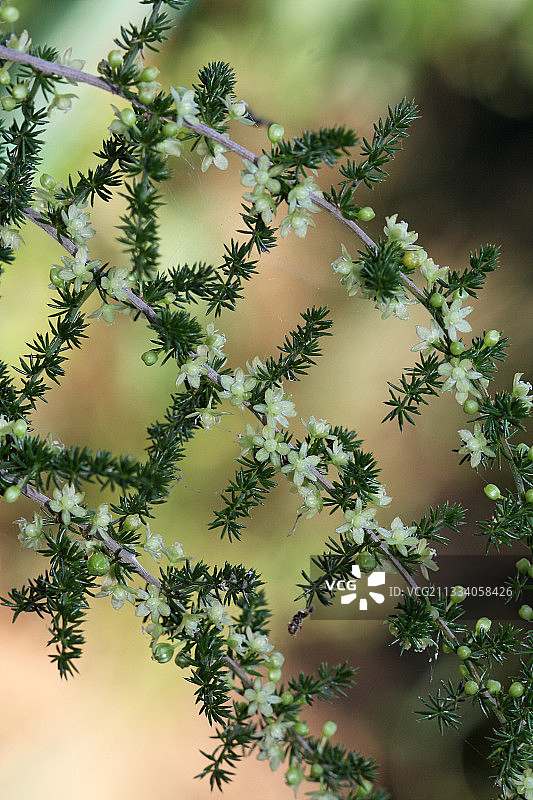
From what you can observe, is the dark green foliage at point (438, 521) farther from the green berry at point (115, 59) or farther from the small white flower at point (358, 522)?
the green berry at point (115, 59)

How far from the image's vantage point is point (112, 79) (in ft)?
1.29

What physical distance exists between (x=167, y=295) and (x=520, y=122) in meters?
0.64

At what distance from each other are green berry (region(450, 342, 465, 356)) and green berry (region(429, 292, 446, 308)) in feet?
0.10

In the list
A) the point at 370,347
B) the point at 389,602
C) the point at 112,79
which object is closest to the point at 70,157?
the point at 370,347

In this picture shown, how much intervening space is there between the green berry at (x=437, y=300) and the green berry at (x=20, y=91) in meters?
0.29

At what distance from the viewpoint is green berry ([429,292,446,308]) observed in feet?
1.58

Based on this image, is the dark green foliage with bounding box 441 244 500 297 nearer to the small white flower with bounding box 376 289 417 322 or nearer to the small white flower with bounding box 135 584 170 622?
the small white flower with bounding box 376 289 417 322

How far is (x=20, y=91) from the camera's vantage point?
0.40 meters

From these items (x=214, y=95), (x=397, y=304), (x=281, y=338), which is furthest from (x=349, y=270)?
(x=281, y=338)

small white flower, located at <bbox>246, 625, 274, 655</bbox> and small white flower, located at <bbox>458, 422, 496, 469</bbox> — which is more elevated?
small white flower, located at <bbox>458, 422, 496, 469</bbox>

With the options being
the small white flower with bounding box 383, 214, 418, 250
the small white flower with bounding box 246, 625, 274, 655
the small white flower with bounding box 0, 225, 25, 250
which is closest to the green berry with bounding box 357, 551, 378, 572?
the small white flower with bounding box 246, 625, 274, 655

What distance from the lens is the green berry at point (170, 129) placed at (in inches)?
15.5

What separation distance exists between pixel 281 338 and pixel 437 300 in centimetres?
45

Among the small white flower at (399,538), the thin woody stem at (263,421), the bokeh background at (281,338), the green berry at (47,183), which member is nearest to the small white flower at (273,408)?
the thin woody stem at (263,421)
